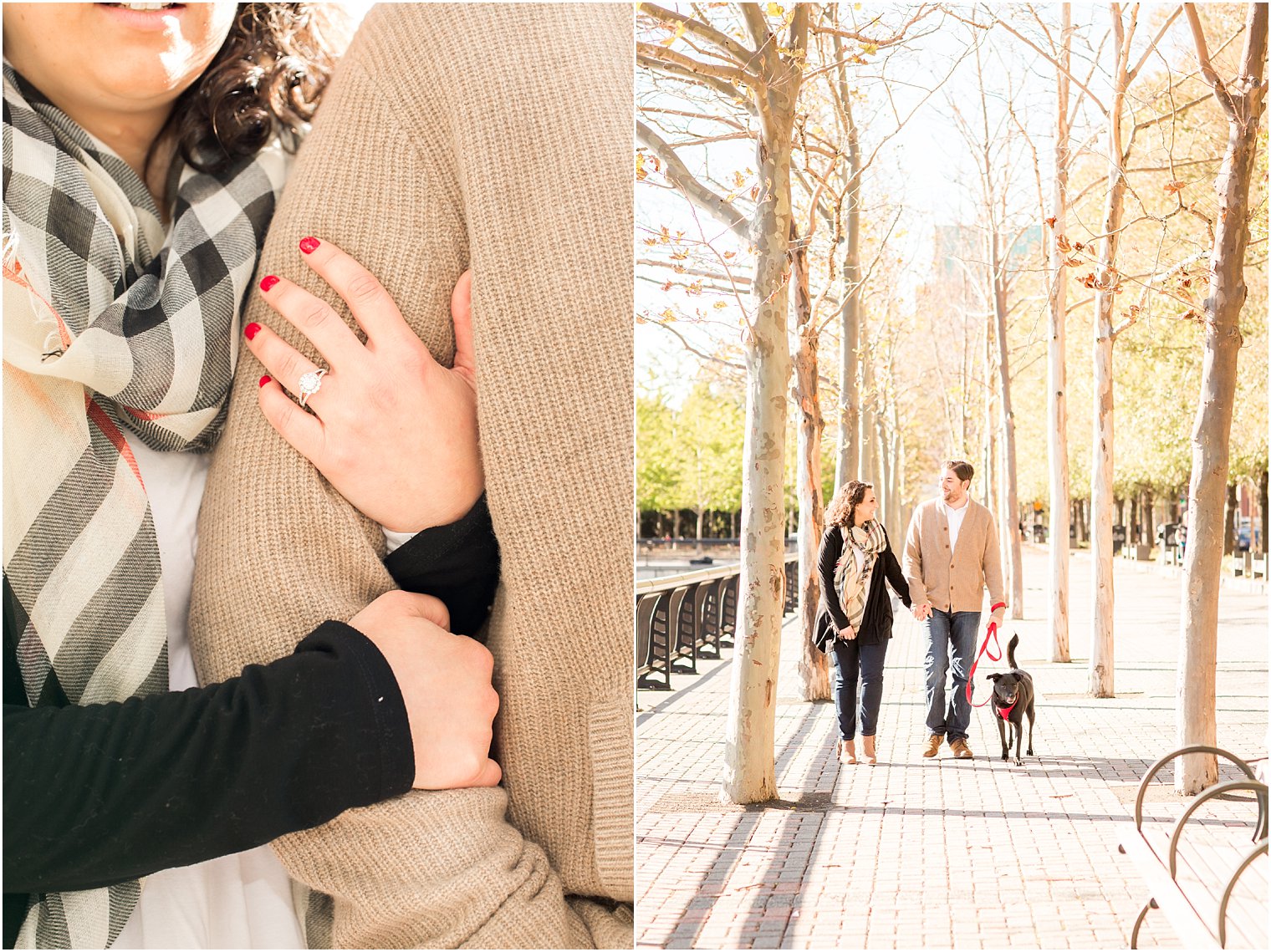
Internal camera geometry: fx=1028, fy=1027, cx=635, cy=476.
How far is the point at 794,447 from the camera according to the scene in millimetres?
5117

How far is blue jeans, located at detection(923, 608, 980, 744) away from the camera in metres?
3.15

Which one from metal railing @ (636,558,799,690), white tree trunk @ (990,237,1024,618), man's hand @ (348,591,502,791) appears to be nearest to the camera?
man's hand @ (348,591,502,791)

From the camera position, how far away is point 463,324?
1.25 meters

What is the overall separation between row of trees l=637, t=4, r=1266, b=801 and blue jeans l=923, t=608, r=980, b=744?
36 cm

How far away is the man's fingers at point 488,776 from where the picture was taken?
1.19m

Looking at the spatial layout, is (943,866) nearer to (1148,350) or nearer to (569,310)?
(1148,350)

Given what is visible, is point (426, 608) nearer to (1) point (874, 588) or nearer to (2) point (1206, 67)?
(1) point (874, 588)

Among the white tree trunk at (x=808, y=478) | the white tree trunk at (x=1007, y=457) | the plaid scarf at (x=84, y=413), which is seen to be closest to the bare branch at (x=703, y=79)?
the white tree trunk at (x=808, y=478)

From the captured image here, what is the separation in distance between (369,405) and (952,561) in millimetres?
2367

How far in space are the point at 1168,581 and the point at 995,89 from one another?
5.05 ft

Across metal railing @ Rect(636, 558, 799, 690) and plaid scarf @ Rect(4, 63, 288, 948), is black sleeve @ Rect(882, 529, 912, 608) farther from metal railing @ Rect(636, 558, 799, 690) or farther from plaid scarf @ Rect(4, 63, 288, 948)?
plaid scarf @ Rect(4, 63, 288, 948)

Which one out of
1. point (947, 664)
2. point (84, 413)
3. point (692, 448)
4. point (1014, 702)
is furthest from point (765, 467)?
point (692, 448)

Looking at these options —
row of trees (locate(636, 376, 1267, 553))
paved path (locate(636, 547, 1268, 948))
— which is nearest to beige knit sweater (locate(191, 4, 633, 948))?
row of trees (locate(636, 376, 1267, 553))

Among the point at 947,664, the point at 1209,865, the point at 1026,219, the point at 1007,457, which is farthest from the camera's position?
the point at 1007,457
